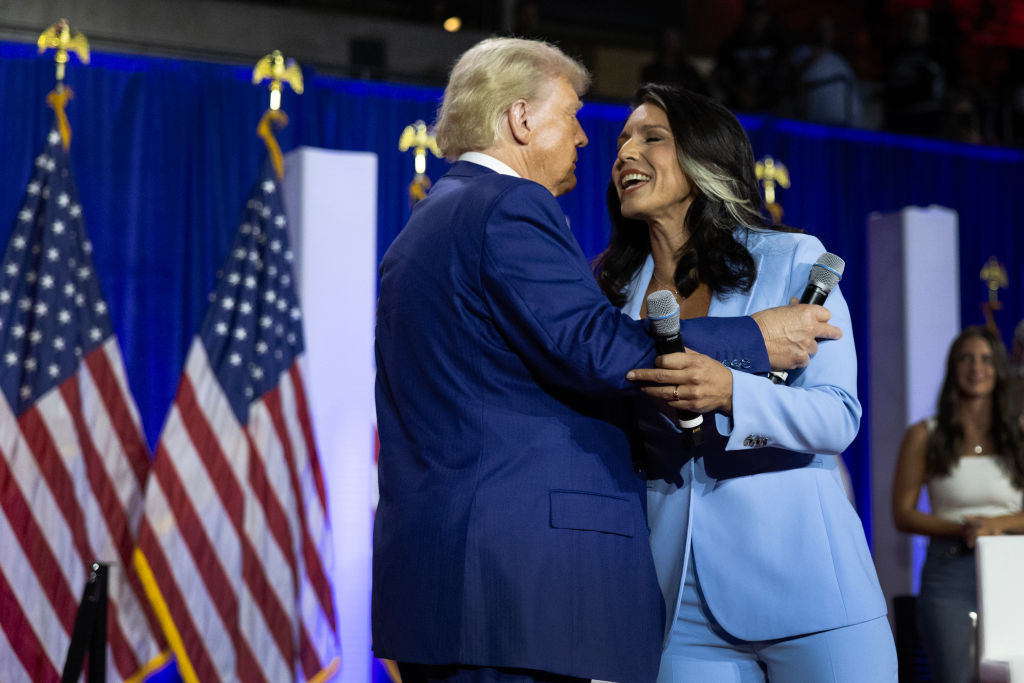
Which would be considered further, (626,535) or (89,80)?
(89,80)

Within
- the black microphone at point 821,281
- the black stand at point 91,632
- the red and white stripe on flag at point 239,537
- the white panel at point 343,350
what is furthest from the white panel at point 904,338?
the black microphone at point 821,281

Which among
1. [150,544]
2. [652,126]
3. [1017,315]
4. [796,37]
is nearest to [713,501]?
[652,126]

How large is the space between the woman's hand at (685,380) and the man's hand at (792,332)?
0.12m

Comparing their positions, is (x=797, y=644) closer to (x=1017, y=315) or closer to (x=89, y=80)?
(x=89, y=80)

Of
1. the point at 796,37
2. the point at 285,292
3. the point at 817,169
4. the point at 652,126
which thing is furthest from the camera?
the point at 796,37

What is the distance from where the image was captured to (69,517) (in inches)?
186

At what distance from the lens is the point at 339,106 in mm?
6711

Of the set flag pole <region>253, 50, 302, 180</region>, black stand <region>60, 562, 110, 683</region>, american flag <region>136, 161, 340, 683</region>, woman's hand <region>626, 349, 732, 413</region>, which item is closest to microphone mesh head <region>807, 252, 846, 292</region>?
woman's hand <region>626, 349, 732, 413</region>

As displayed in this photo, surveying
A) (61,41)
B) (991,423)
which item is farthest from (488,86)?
(61,41)

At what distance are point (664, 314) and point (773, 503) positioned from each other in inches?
15.9

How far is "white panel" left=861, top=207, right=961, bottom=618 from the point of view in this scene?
22.6ft

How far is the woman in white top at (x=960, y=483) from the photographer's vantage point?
416cm

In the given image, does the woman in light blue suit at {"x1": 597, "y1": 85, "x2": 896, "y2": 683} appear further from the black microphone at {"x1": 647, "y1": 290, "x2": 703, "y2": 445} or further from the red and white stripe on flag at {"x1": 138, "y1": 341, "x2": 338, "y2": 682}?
the red and white stripe on flag at {"x1": 138, "y1": 341, "x2": 338, "y2": 682}

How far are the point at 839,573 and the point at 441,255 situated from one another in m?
0.80
